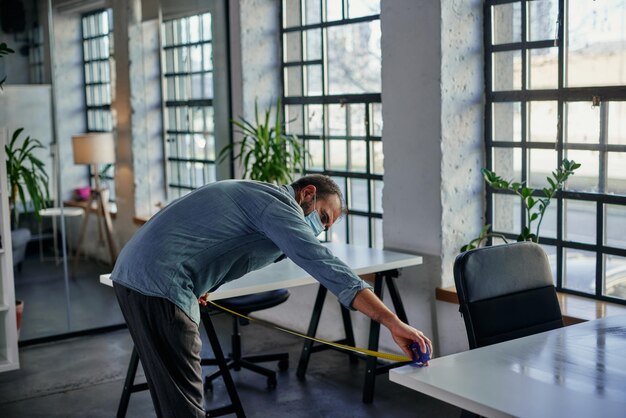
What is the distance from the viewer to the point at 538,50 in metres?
4.73

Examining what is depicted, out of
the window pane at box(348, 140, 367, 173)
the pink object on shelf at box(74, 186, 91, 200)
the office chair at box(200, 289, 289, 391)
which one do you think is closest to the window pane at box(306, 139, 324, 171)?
the window pane at box(348, 140, 367, 173)

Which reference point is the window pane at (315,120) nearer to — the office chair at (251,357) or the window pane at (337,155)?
the window pane at (337,155)

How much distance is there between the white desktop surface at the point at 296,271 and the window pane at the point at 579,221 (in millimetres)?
811

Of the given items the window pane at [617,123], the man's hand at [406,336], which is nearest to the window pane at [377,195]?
the window pane at [617,123]

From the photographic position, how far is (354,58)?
18.8ft

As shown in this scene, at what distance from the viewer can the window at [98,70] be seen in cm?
615

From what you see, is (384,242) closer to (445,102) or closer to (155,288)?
(445,102)

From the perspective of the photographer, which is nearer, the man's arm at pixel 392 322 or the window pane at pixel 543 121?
the man's arm at pixel 392 322

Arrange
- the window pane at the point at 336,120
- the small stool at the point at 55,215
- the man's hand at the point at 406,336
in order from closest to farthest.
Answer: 1. the man's hand at the point at 406,336
2. the window pane at the point at 336,120
3. the small stool at the point at 55,215

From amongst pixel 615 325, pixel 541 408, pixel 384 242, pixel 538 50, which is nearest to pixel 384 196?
pixel 384 242

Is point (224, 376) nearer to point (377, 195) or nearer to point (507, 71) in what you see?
point (377, 195)

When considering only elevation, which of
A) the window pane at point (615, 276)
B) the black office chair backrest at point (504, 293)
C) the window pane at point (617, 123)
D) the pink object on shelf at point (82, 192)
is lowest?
the window pane at point (615, 276)

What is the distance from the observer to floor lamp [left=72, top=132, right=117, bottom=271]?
243 inches

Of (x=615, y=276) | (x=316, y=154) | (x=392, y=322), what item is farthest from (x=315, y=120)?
(x=392, y=322)
